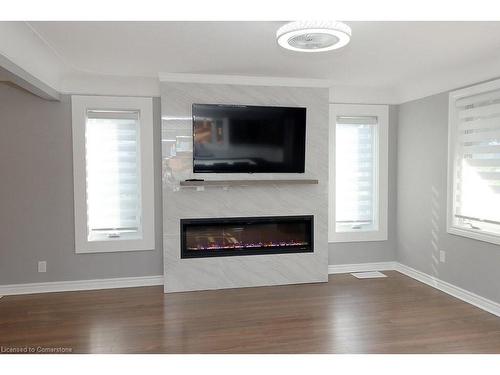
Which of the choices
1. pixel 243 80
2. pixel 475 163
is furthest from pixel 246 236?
pixel 475 163

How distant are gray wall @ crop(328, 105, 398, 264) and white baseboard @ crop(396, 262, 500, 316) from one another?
264 millimetres

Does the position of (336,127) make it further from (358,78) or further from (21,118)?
(21,118)

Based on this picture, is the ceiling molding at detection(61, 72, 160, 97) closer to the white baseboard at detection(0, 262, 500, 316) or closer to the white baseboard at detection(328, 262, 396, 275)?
the white baseboard at detection(0, 262, 500, 316)

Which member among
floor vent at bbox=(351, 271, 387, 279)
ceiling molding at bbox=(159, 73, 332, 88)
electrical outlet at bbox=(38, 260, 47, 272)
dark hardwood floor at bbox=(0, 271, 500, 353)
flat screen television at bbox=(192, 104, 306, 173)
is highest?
ceiling molding at bbox=(159, 73, 332, 88)

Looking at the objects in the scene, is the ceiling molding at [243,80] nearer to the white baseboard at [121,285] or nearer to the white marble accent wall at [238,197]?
the white marble accent wall at [238,197]

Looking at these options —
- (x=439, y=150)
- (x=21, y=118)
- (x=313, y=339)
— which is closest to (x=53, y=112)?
(x=21, y=118)

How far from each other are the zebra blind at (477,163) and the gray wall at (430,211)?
18 cm

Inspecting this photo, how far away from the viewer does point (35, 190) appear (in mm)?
4113

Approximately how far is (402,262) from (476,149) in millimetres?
1820

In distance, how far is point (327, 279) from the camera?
4.55m

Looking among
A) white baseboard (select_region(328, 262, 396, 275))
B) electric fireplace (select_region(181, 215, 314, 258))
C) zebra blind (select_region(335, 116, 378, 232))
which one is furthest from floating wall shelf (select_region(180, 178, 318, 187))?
white baseboard (select_region(328, 262, 396, 275))

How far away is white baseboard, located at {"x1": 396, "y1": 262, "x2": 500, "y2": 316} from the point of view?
3.56 m

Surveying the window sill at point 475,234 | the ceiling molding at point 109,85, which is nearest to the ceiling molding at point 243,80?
the ceiling molding at point 109,85

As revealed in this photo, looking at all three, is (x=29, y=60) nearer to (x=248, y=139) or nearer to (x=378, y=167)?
(x=248, y=139)
